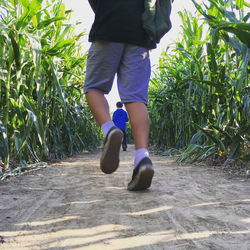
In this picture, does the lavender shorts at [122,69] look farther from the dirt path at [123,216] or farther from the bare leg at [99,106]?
the dirt path at [123,216]

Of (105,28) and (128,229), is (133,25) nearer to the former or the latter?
(105,28)

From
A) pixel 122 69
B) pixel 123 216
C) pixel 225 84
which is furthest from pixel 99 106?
pixel 225 84

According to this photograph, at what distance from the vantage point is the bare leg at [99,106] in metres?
1.38

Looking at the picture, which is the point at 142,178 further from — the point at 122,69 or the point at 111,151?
the point at 122,69

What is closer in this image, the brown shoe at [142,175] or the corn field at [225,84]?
the brown shoe at [142,175]

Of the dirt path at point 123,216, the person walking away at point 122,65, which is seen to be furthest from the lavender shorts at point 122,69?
the dirt path at point 123,216

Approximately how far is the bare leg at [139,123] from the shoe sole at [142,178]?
128 mm

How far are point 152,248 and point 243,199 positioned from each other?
62 cm

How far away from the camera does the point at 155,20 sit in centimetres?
136

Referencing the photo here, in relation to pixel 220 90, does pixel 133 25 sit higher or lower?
higher

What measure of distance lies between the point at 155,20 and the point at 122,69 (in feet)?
0.95

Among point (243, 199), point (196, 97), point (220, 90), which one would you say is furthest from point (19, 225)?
point (196, 97)

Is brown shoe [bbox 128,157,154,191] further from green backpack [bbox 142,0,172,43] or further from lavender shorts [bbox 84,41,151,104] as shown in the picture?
green backpack [bbox 142,0,172,43]

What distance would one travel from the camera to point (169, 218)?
886 millimetres
